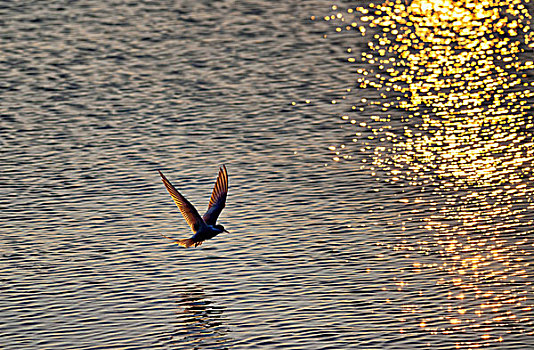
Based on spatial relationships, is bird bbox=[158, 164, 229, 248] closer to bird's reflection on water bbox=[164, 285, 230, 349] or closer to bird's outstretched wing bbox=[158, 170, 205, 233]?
bird's outstretched wing bbox=[158, 170, 205, 233]

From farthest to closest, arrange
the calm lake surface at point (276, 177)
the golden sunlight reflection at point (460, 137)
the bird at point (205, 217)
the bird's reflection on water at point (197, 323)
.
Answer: the golden sunlight reflection at point (460, 137)
the bird at point (205, 217)
the calm lake surface at point (276, 177)
the bird's reflection on water at point (197, 323)

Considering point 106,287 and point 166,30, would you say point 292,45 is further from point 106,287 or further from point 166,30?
point 106,287

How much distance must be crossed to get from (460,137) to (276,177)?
230 inches

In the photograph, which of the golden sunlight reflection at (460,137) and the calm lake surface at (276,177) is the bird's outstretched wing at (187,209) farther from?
the golden sunlight reflection at (460,137)

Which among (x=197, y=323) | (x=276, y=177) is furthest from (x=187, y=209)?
(x=276, y=177)

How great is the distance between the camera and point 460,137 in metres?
31.5

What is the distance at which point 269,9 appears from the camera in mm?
49062

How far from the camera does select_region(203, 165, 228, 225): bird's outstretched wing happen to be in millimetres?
22234

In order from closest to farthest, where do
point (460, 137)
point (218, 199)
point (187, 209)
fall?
point (187, 209)
point (218, 199)
point (460, 137)

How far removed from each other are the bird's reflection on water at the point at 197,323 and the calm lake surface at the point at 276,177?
49 mm

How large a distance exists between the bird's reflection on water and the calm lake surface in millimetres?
49

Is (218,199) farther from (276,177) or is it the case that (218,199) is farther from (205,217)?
(276,177)

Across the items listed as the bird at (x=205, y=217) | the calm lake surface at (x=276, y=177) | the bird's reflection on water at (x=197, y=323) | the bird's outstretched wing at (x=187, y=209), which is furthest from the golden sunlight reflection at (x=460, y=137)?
the bird's outstretched wing at (x=187, y=209)

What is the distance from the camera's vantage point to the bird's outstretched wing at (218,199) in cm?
2223
